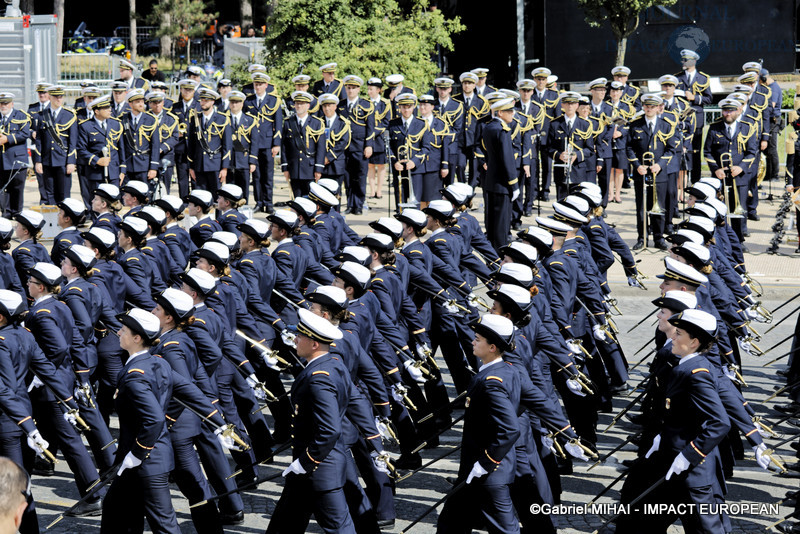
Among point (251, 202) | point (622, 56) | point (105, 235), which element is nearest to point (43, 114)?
point (251, 202)

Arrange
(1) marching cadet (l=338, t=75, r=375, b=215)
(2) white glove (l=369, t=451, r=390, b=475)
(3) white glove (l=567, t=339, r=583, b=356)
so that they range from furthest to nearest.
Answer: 1. (1) marching cadet (l=338, t=75, r=375, b=215)
2. (3) white glove (l=567, t=339, r=583, b=356)
3. (2) white glove (l=369, t=451, r=390, b=475)

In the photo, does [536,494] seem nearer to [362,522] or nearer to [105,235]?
[362,522]

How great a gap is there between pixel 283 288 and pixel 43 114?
9.68 metres

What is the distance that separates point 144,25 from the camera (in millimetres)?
42438

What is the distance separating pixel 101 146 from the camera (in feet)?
62.1

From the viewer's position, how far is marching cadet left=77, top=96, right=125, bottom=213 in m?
18.9

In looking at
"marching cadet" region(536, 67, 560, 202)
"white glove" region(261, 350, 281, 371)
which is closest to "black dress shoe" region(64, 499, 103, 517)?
"white glove" region(261, 350, 281, 371)

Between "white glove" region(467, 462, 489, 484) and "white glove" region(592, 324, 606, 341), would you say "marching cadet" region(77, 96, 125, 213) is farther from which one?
"white glove" region(467, 462, 489, 484)

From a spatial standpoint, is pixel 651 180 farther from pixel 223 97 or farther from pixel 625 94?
pixel 223 97

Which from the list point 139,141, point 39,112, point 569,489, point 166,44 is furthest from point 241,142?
point 166,44

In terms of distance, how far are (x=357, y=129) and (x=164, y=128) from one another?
3.19m

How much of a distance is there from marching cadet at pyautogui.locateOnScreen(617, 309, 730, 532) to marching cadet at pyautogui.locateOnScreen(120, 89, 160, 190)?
13.1m

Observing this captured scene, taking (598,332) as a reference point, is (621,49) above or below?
above

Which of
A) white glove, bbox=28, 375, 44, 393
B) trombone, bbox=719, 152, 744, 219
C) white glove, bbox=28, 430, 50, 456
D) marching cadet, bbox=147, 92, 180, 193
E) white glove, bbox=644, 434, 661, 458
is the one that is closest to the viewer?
white glove, bbox=644, 434, 661, 458
